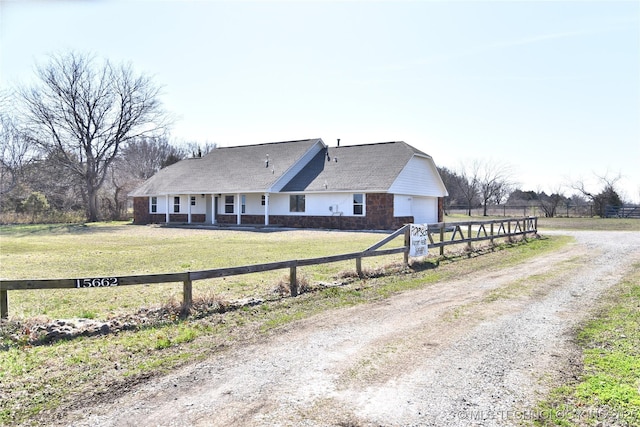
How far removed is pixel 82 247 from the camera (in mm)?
17234

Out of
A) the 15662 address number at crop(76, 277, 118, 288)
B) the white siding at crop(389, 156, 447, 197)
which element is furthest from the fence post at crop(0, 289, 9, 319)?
the white siding at crop(389, 156, 447, 197)

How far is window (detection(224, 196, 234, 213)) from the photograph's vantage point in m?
32.5

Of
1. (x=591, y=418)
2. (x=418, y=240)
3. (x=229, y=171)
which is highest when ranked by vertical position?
(x=229, y=171)

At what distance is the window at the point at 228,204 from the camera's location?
107ft

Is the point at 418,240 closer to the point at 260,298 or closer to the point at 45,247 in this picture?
the point at 260,298

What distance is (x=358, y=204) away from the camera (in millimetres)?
27156

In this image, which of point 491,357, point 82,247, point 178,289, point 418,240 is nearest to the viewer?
point 491,357

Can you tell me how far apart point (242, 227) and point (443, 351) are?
83.1 feet

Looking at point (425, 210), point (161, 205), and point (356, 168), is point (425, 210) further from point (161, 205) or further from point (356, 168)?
→ point (161, 205)

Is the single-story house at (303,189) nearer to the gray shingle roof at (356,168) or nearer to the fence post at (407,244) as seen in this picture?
the gray shingle roof at (356,168)

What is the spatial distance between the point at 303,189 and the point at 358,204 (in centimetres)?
383

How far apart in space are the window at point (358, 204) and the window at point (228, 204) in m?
9.74

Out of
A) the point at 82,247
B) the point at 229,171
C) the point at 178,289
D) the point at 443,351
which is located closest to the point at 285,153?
the point at 229,171

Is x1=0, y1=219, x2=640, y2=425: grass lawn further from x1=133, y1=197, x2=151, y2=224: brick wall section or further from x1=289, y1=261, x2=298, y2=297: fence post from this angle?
x1=133, y1=197, x2=151, y2=224: brick wall section
